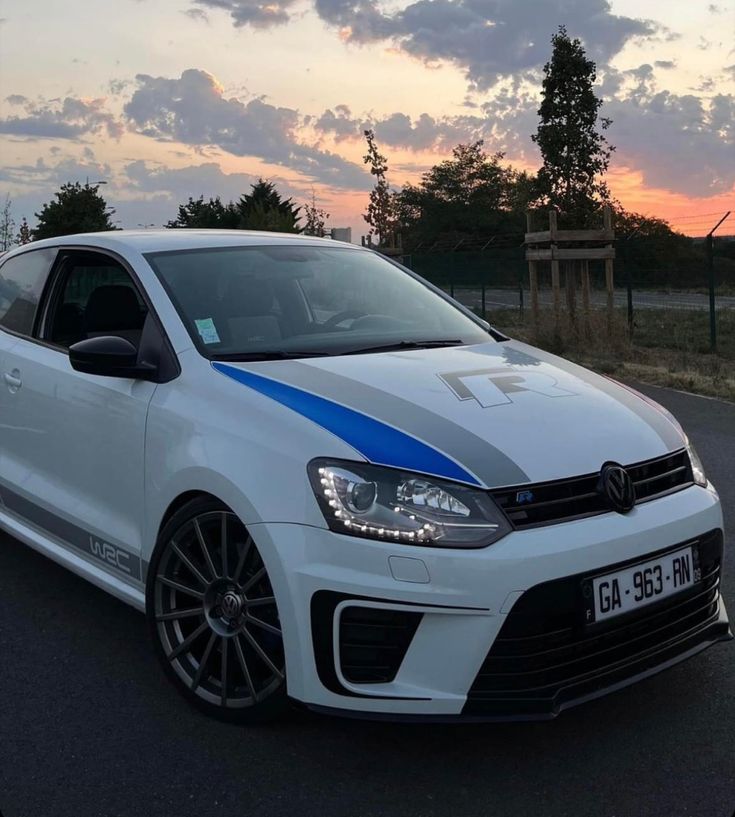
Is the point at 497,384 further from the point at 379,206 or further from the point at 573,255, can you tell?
the point at 379,206

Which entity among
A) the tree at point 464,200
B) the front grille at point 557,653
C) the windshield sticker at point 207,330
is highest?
the tree at point 464,200

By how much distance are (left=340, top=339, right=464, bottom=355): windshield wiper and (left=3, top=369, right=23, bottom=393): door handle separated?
1581 mm

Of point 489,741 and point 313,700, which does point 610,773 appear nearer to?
point 489,741

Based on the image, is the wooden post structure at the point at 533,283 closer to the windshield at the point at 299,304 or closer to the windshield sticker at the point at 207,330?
the windshield at the point at 299,304

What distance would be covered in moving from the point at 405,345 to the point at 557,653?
147cm

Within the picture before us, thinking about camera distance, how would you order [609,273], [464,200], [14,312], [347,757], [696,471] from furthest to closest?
[464,200], [609,273], [14,312], [696,471], [347,757]

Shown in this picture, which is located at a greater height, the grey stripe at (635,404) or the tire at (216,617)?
the grey stripe at (635,404)

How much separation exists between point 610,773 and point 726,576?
5.90 ft

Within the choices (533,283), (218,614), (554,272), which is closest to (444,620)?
(218,614)

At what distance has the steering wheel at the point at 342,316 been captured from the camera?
3800 mm

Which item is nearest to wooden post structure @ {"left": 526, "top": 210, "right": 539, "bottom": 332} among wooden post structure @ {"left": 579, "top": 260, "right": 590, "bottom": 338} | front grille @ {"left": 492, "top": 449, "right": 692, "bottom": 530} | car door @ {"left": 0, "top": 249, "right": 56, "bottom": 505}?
wooden post structure @ {"left": 579, "top": 260, "right": 590, "bottom": 338}

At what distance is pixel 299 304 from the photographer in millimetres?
3775

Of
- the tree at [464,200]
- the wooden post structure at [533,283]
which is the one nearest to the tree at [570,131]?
the wooden post structure at [533,283]

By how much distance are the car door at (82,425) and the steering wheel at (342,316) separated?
760mm
